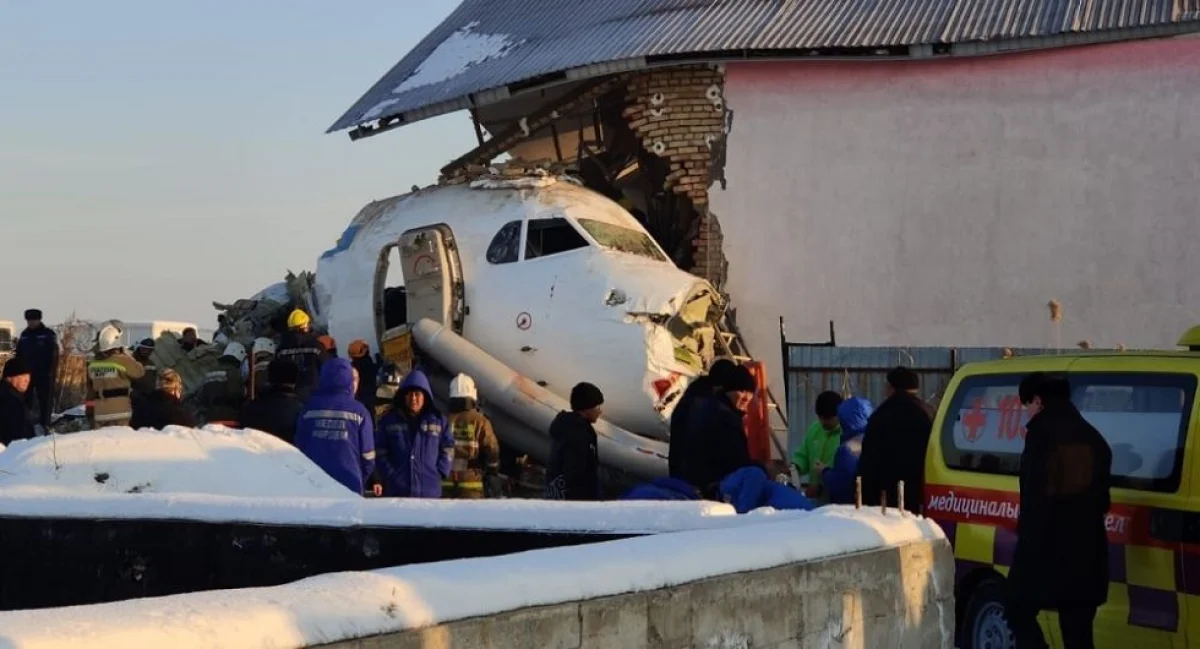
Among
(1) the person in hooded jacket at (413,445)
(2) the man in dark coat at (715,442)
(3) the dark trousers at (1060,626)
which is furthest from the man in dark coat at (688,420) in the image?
(3) the dark trousers at (1060,626)

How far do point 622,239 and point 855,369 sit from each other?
3.39 meters

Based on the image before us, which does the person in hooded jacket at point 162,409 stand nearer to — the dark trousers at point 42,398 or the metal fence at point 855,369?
the dark trousers at point 42,398

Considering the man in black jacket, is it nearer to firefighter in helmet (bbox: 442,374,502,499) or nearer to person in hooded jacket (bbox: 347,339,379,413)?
firefighter in helmet (bbox: 442,374,502,499)

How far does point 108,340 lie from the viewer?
1368 centimetres

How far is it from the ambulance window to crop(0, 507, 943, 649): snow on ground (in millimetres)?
2983

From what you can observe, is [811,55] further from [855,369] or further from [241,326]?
[241,326]

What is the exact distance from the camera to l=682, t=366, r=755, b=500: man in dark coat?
9.22m

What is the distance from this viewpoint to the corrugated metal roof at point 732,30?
19.3m

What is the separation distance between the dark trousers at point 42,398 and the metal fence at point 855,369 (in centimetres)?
739

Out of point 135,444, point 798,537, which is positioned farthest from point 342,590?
point 135,444

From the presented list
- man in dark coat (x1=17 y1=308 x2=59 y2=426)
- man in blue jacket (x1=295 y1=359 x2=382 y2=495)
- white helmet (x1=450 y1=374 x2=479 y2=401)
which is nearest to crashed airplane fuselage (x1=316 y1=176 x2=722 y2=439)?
man in dark coat (x1=17 y1=308 x2=59 y2=426)

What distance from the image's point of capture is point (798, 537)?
168 inches

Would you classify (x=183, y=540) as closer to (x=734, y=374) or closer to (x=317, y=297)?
(x=734, y=374)

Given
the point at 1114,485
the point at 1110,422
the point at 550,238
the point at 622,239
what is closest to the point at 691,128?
the point at 622,239
